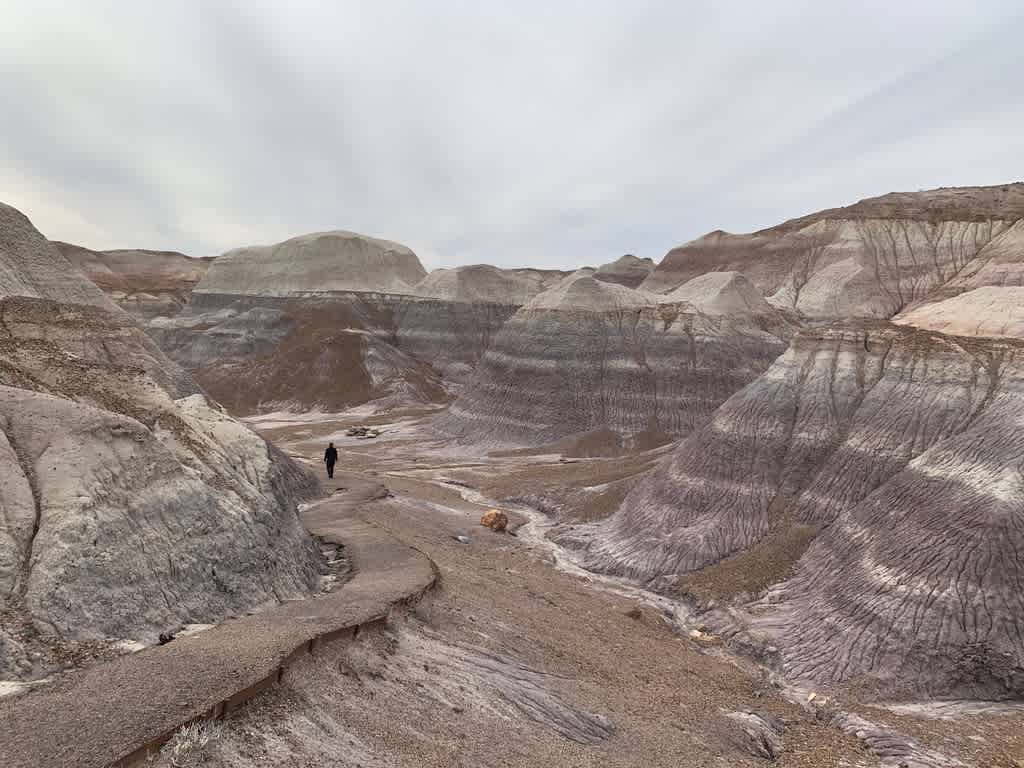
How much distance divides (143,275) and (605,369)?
94.5m

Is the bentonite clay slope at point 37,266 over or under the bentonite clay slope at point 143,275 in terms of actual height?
under

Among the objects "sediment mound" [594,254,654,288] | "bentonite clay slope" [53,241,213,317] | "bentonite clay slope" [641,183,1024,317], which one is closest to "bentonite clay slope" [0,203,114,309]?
"bentonite clay slope" [641,183,1024,317]

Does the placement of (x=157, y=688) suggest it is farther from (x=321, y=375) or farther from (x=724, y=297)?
(x=321, y=375)

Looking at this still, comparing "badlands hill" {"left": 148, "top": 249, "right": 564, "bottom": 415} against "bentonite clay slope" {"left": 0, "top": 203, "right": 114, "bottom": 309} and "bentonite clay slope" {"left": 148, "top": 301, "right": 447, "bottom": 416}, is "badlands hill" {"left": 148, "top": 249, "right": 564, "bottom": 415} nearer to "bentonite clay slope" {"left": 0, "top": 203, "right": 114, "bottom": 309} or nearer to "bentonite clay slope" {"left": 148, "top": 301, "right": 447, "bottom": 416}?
"bentonite clay slope" {"left": 148, "top": 301, "right": 447, "bottom": 416}

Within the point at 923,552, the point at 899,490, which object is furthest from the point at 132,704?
the point at 899,490

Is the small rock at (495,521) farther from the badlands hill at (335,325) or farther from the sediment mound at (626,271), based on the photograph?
the sediment mound at (626,271)

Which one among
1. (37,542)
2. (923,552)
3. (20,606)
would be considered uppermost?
(37,542)

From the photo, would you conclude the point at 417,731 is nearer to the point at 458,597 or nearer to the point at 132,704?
the point at 132,704

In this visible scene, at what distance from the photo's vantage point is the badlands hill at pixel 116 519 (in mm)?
7910

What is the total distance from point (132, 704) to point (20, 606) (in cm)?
277

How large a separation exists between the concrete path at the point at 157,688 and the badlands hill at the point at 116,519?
103 cm

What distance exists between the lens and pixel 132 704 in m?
6.00

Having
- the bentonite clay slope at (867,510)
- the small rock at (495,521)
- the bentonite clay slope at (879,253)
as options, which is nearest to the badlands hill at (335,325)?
A: the bentonite clay slope at (879,253)

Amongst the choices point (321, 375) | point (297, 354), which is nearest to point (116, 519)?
point (321, 375)
